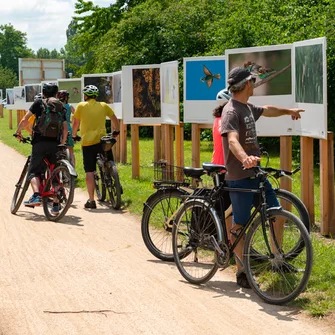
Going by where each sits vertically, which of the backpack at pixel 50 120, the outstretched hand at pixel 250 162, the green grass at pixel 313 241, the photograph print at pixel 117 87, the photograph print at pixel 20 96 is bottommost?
the green grass at pixel 313 241

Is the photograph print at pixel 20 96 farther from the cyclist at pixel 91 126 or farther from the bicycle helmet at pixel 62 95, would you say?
the cyclist at pixel 91 126

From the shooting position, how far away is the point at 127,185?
1509cm

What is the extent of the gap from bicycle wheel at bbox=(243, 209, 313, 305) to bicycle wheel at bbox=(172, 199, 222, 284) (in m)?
0.43

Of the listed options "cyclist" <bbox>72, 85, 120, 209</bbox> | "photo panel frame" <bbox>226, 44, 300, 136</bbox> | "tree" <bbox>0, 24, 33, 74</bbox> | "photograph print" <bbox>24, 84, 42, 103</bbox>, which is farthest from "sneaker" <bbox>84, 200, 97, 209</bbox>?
"tree" <bbox>0, 24, 33, 74</bbox>

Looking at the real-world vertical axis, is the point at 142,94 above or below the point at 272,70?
below

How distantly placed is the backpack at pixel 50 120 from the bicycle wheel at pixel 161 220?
11.6 ft

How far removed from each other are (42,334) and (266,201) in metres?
2.18

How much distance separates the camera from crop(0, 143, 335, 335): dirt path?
6367mm

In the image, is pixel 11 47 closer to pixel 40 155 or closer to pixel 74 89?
pixel 74 89

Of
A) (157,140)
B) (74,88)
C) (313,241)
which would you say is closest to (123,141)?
(157,140)

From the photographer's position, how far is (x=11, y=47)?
16062 centimetres

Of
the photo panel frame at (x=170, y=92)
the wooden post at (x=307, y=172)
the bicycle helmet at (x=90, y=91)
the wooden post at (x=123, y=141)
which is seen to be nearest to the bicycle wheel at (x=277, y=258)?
the wooden post at (x=307, y=172)

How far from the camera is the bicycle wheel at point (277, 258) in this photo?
22.3 ft

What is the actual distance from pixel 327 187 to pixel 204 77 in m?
3.49
